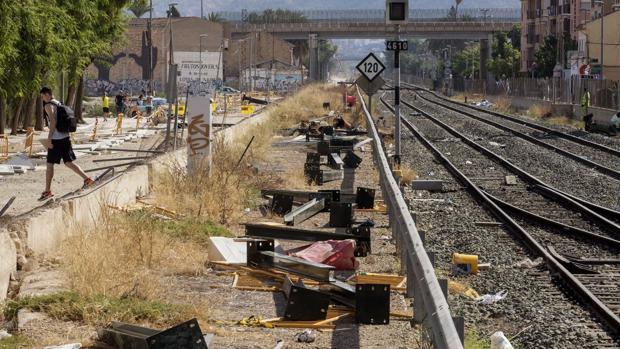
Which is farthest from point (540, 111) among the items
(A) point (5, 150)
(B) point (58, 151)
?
Answer: (B) point (58, 151)

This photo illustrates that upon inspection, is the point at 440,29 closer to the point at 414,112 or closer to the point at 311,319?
the point at 414,112

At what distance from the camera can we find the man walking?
1691 centimetres

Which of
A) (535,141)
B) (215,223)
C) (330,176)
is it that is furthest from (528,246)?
(535,141)

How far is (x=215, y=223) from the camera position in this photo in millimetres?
15469

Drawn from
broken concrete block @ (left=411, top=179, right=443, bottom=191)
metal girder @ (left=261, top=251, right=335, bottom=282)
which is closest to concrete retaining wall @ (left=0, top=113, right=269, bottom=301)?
metal girder @ (left=261, top=251, right=335, bottom=282)

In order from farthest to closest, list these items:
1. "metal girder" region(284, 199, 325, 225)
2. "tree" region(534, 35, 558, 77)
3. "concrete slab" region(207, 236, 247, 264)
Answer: "tree" region(534, 35, 558, 77) < "metal girder" region(284, 199, 325, 225) < "concrete slab" region(207, 236, 247, 264)

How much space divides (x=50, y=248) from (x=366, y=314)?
12.6 ft

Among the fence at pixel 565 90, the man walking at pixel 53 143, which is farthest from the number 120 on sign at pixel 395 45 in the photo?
the fence at pixel 565 90

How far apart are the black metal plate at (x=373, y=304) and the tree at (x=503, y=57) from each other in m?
125

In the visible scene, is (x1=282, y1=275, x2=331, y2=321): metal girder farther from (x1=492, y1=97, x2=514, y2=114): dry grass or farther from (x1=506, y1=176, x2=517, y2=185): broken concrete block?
(x1=492, y1=97, x2=514, y2=114): dry grass

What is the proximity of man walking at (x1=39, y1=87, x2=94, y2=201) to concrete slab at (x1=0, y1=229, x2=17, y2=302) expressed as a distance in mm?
6039

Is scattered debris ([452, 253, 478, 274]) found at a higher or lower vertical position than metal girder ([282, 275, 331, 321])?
lower

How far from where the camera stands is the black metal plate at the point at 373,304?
9648 mm

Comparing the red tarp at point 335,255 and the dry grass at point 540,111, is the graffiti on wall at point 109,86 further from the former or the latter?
the red tarp at point 335,255
